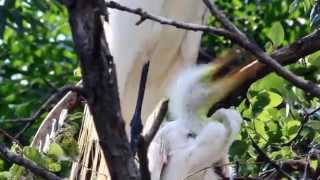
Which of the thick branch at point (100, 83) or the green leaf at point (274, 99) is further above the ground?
the green leaf at point (274, 99)

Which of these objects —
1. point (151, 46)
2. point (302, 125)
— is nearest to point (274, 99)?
point (302, 125)

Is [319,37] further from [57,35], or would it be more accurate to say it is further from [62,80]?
[57,35]

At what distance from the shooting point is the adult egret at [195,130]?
1.18 m

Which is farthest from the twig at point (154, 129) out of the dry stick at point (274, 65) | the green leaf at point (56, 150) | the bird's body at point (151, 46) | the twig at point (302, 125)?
the bird's body at point (151, 46)

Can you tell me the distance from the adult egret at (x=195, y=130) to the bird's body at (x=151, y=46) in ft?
0.69

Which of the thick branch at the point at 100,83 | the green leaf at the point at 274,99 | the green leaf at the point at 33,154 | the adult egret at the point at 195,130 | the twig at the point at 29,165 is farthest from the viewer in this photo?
the green leaf at the point at 274,99

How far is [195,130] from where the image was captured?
1.48m

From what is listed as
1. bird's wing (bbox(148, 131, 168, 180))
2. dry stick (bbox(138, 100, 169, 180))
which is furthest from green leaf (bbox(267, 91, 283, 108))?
dry stick (bbox(138, 100, 169, 180))

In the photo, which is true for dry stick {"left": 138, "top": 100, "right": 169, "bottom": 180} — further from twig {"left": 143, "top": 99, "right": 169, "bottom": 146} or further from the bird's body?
the bird's body

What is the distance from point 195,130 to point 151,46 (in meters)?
0.40

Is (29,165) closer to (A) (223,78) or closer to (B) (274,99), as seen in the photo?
(A) (223,78)

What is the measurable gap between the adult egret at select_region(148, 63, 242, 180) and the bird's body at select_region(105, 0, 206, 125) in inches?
8.3

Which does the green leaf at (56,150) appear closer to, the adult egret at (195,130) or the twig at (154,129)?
the adult egret at (195,130)

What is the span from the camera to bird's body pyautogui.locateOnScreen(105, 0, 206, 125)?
5.90 feet
